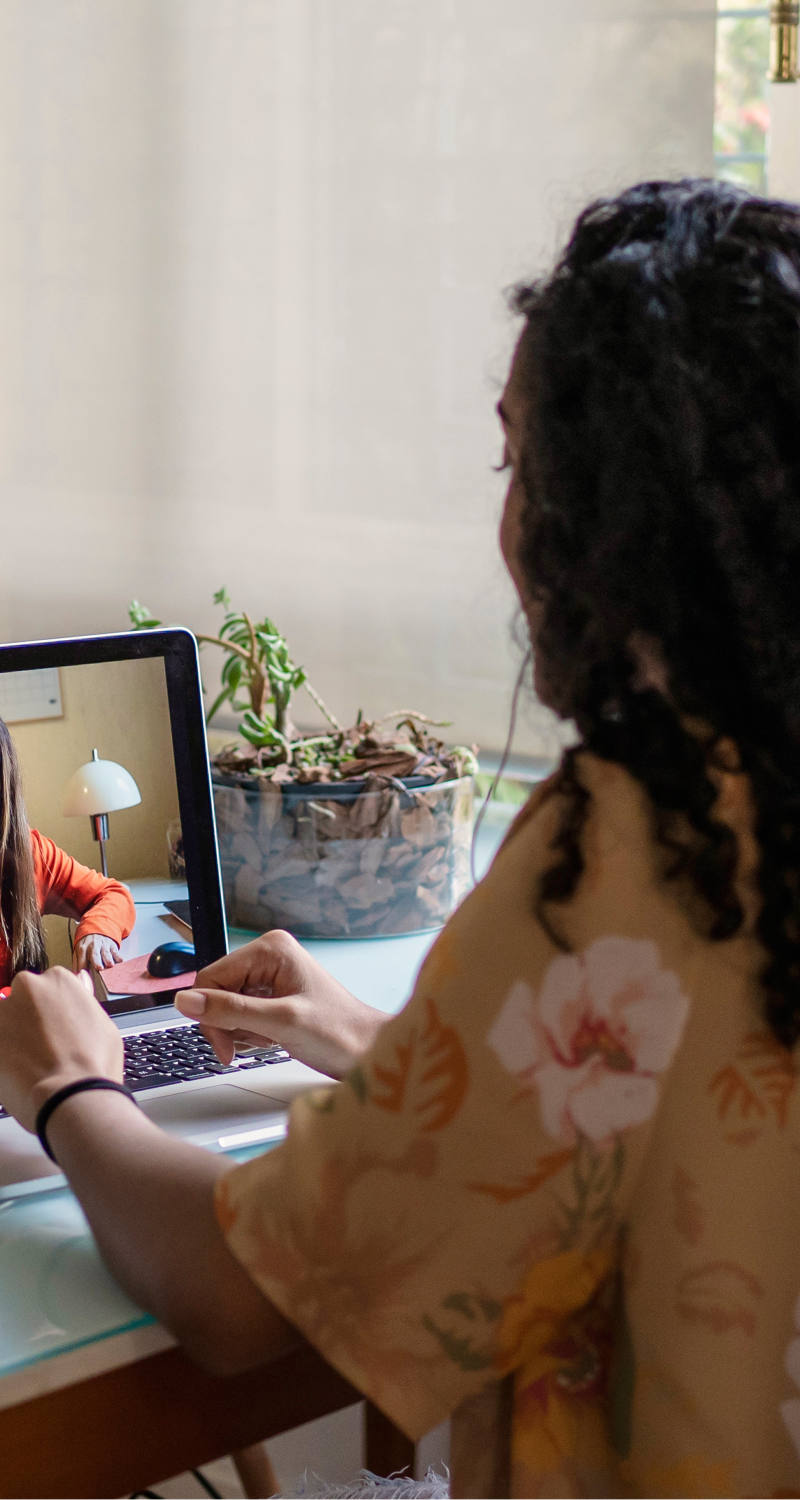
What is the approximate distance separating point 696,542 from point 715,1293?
0.30 m

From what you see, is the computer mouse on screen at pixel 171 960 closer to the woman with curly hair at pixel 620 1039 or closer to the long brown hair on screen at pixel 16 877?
the long brown hair on screen at pixel 16 877

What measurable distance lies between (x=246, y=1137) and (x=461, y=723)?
0.86m

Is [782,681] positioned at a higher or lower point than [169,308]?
lower

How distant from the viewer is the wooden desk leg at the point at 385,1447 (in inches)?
46.1

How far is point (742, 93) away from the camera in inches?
54.7

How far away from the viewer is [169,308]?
6.11ft

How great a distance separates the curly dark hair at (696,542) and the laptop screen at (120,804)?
51 centimetres

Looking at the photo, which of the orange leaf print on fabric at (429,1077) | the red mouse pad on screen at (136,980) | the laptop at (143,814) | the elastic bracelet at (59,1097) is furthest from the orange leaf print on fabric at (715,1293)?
the red mouse pad on screen at (136,980)

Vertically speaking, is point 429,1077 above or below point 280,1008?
above

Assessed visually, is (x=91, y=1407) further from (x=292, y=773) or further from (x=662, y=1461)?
(x=292, y=773)

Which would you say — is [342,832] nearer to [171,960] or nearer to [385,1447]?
[171,960]

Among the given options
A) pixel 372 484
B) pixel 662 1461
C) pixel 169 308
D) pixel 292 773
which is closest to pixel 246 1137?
pixel 662 1461

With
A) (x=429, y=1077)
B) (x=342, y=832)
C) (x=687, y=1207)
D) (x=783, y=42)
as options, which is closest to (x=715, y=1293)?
(x=687, y=1207)

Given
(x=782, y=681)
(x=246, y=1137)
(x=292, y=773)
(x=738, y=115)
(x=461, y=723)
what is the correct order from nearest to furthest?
1. (x=782, y=681)
2. (x=246, y=1137)
3. (x=292, y=773)
4. (x=738, y=115)
5. (x=461, y=723)
